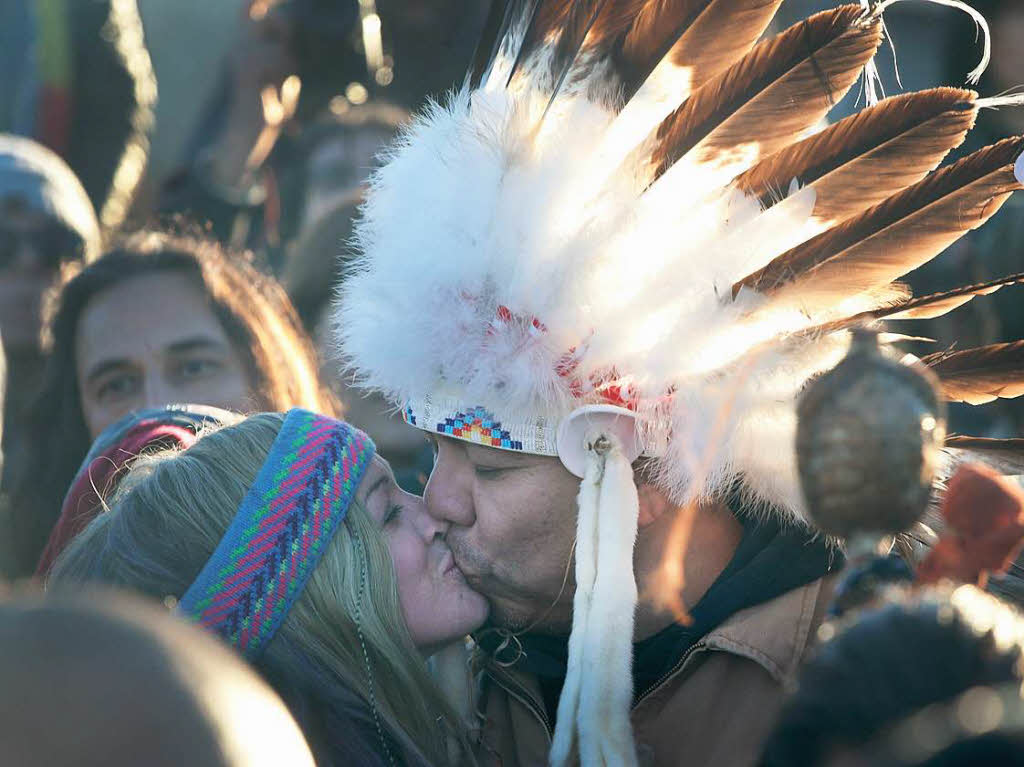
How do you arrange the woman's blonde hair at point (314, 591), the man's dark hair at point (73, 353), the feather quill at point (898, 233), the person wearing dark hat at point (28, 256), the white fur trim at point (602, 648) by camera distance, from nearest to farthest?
1. the feather quill at point (898, 233)
2. the white fur trim at point (602, 648)
3. the woman's blonde hair at point (314, 591)
4. the man's dark hair at point (73, 353)
5. the person wearing dark hat at point (28, 256)

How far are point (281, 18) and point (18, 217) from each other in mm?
1885

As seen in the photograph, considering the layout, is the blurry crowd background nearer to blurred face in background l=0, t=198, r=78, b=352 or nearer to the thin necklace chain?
blurred face in background l=0, t=198, r=78, b=352

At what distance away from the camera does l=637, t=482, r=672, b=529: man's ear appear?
269cm

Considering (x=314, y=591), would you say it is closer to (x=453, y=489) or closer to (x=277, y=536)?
(x=277, y=536)

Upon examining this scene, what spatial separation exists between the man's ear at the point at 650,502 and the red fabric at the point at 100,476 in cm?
120

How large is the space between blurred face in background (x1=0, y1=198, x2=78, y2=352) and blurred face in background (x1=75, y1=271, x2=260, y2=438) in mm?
789

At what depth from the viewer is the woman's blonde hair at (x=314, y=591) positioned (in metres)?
2.49

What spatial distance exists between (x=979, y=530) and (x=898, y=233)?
0.88m

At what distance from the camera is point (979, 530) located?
5.17ft

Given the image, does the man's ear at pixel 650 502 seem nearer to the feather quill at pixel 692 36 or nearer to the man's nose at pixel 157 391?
the feather quill at pixel 692 36

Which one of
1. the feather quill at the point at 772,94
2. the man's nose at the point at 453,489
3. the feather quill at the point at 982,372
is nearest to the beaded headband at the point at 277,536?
the man's nose at the point at 453,489

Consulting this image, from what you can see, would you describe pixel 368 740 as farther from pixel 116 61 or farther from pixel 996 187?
pixel 116 61

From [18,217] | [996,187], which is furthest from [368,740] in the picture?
[18,217]

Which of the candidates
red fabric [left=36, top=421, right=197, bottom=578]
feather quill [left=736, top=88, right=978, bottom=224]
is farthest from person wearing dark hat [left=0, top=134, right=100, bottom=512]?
feather quill [left=736, top=88, right=978, bottom=224]
